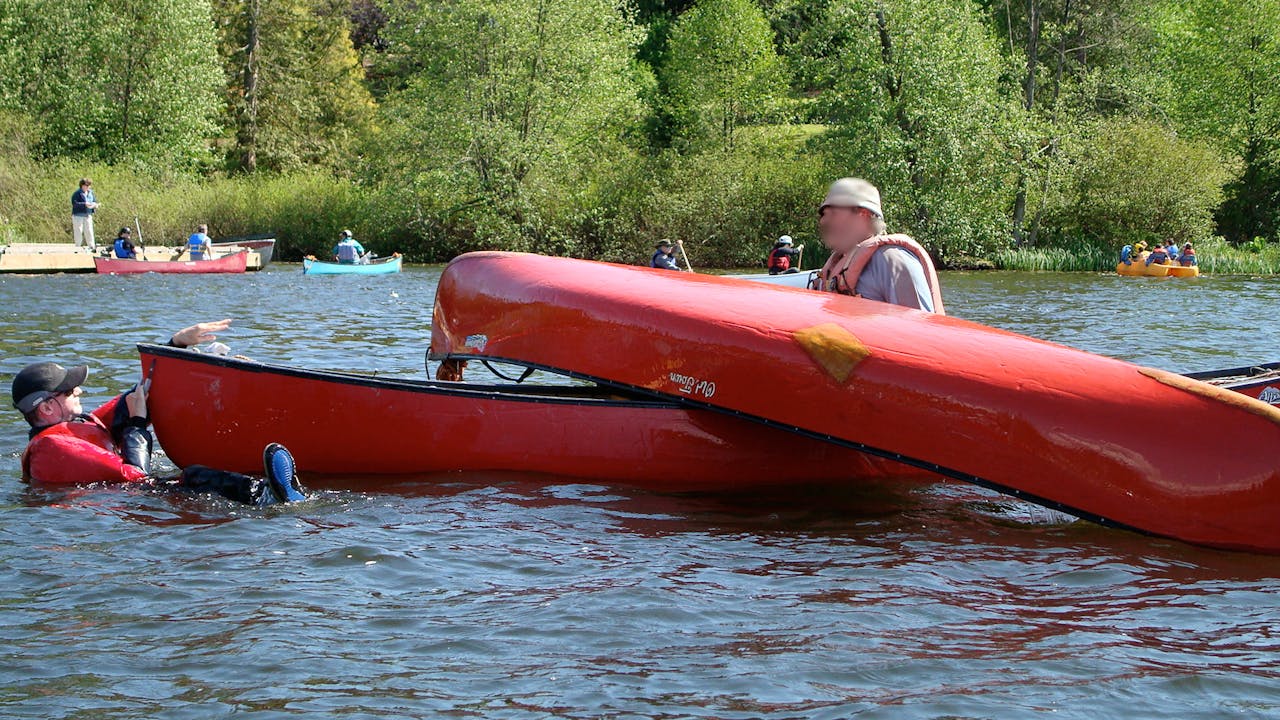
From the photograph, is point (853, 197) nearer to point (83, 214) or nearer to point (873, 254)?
point (873, 254)

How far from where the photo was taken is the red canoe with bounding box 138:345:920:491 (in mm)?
7332

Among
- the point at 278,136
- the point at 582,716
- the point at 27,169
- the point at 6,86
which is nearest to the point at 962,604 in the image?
the point at 582,716

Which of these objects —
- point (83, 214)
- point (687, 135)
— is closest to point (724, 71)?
point (687, 135)

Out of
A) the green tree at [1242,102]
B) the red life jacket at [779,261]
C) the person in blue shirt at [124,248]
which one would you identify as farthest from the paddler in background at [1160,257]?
the person in blue shirt at [124,248]

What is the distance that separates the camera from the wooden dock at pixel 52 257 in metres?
27.1

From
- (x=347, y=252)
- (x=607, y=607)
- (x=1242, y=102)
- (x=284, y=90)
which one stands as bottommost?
(x=607, y=607)

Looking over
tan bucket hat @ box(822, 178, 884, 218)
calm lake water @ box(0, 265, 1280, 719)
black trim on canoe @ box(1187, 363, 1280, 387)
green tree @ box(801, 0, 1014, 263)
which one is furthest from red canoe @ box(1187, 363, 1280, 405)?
green tree @ box(801, 0, 1014, 263)

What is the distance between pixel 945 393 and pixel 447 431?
2903 millimetres

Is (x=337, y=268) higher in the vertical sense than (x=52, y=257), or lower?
lower

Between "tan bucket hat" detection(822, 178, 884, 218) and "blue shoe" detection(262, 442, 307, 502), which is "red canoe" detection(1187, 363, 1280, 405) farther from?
"blue shoe" detection(262, 442, 307, 502)

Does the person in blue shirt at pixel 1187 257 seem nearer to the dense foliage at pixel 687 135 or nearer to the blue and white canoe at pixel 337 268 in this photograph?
the dense foliage at pixel 687 135

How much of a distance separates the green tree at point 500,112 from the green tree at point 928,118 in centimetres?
688

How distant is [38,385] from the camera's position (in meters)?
7.12

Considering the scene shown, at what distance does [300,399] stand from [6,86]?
35835mm
